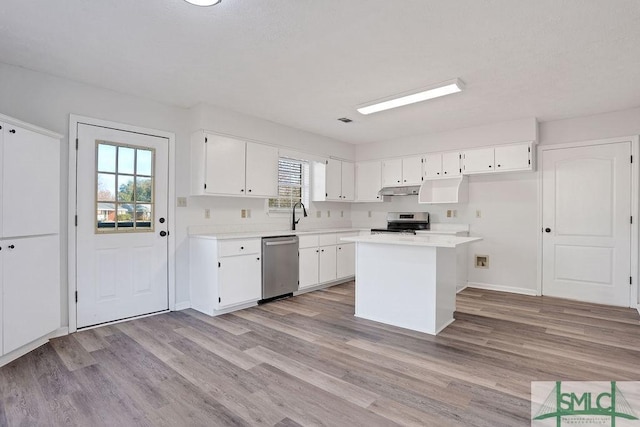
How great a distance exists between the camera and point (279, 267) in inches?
173

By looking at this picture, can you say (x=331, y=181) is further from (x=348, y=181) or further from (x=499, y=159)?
(x=499, y=159)

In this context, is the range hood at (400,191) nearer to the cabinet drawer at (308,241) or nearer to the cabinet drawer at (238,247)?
the cabinet drawer at (308,241)

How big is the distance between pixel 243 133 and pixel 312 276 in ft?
7.08

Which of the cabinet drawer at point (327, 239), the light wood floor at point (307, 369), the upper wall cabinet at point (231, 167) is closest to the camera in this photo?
the light wood floor at point (307, 369)

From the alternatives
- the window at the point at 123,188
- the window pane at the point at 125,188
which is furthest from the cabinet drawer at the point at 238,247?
the window pane at the point at 125,188

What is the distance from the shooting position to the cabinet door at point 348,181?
6.02m

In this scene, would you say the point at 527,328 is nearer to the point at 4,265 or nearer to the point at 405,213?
the point at 405,213

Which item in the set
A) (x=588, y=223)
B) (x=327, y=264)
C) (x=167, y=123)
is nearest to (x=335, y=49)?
(x=167, y=123)

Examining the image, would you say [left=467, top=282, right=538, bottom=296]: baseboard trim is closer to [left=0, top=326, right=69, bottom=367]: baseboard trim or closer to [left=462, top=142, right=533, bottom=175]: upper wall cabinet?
[left=462, top=142, right=533, bottom=175]: upper wall cabinet

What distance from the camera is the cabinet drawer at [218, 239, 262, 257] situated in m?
3.78

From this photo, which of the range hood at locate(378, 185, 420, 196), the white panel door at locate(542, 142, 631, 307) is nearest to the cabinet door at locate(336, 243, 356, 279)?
the range hood at locate(378, 185, 420, 196)

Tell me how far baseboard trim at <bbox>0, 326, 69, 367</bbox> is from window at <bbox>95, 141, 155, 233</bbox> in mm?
972

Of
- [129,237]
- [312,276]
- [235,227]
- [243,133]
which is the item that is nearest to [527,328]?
[312,276]

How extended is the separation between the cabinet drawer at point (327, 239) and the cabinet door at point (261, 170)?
0.92m
